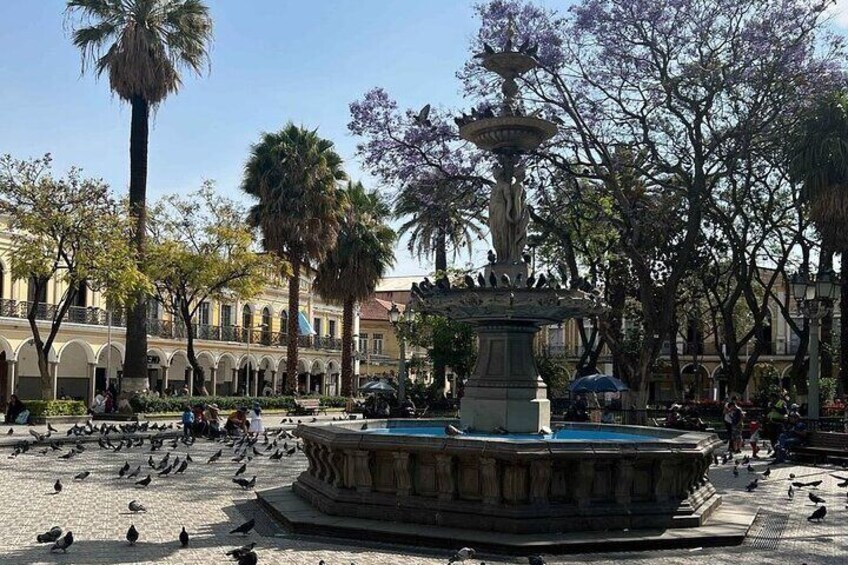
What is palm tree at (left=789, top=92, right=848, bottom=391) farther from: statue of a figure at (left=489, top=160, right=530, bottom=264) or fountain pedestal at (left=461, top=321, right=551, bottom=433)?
fountain pedestal at (left=461, top=321, right=551, bottom=433)

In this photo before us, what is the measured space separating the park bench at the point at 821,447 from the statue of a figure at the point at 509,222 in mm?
9916

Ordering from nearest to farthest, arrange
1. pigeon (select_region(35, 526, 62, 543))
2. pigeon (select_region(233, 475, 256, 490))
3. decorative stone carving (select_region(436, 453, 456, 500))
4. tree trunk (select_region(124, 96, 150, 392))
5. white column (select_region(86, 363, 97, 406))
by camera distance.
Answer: pigeon (select_region(35, 526, 62, 543)), decorative stone carving (select_region(436, 453, 456, 500)), pigeon (select_region(233, 475, 256, 490)), tree trunk (select_region(124, 96, 150, 392)), white column (select_region(86, 363, 97, 406))

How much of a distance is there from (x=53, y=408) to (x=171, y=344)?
61.9 ft

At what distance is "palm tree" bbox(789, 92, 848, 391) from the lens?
2478cm

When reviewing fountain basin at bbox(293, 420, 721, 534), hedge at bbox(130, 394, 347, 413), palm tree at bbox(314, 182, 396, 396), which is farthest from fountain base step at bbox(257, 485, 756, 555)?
palm tree at bbox(314, 182, 396, 396)

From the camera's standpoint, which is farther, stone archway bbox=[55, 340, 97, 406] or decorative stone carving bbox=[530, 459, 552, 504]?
stone archway bbox=[55, 340, 97, 406]

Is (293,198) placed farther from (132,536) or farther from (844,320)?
(132,536)

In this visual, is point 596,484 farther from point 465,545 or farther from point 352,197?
point 352,197

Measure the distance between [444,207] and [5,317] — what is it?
66.7 ft

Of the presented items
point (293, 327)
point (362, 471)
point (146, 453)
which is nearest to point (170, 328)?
point (293, 327)

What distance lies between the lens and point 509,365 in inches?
498

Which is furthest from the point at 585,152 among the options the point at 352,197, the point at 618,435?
the point at 352,197

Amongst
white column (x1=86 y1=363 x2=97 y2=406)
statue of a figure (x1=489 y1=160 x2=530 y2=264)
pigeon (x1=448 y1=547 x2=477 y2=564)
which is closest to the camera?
pigeon (x1=448 y1=547 x2=477 y2=564)

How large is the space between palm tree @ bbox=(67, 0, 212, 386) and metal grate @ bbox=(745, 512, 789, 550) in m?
24.0
